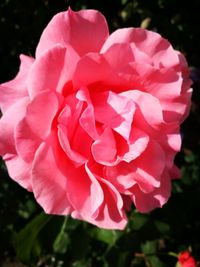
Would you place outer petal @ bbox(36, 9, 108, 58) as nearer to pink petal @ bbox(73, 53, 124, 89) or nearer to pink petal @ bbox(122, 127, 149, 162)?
pink petal @ bbox(73, 53, 124, 89)

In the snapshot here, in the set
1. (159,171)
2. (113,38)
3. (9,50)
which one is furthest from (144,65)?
(9,50)

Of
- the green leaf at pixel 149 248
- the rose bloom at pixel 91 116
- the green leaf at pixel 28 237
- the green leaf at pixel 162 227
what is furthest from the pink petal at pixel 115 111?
the green leaf at pixel 149 248

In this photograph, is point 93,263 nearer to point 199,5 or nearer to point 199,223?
point 199,223

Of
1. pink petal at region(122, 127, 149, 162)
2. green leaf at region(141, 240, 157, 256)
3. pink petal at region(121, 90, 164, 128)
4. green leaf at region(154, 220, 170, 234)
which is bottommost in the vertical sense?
green leaf at region(141, 240, 157, 256)

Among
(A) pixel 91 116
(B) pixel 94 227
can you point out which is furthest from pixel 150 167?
(B) pixel 94 227

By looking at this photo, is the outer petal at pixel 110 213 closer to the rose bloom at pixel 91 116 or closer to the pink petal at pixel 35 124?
the rose bloom at pixel 91 116

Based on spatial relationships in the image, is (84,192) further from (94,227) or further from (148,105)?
(94,227)

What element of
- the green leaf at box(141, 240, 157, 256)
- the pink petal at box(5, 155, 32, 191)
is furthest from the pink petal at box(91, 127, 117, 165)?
the green leaf at box(141, 240, 157, 256)
